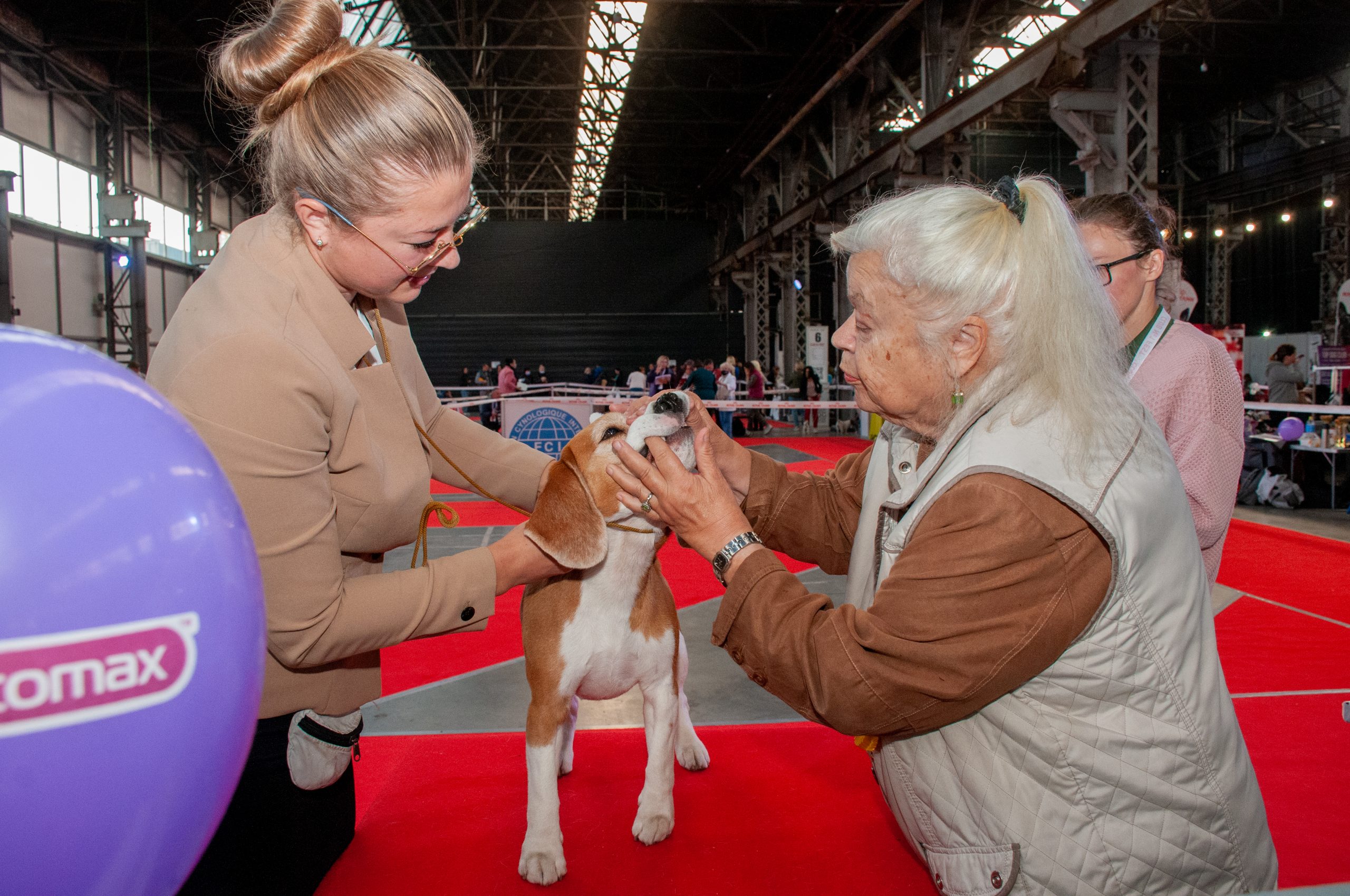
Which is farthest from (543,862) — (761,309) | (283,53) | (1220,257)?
(1220,257)

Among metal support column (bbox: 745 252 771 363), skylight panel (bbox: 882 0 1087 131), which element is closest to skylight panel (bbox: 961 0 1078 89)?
skylight panel (bbox: 882 0 1087 131)

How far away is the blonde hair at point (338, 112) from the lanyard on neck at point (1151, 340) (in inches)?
77.3

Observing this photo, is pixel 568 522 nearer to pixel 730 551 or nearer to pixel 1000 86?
pixel 730 551

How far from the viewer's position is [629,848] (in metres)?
2.22

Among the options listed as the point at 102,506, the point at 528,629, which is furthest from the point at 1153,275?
the point at 102,506

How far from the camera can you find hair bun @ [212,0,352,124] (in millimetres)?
1570

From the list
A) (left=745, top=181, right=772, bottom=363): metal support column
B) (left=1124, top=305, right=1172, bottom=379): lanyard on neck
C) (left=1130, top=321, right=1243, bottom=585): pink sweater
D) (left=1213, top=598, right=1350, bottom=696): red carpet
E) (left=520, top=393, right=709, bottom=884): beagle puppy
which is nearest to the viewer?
(left=520, top=393, right=709, bottom=884): beagle puppy

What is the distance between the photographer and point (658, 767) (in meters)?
2.28

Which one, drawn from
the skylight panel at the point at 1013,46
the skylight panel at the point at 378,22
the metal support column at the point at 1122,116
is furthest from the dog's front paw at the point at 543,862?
the skylight panel at the point at 1013,46

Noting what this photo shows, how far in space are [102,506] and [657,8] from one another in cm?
1787

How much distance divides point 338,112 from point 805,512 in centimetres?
139

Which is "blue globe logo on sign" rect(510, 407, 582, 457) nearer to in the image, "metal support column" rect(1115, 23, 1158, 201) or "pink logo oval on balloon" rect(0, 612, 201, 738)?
"metal support column" rect(1115, 23, 1158, 201)

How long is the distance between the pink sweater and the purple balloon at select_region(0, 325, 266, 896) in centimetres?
227

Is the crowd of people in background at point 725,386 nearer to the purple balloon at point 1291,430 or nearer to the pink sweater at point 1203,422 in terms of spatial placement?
the purple balloon at point 1291,430
